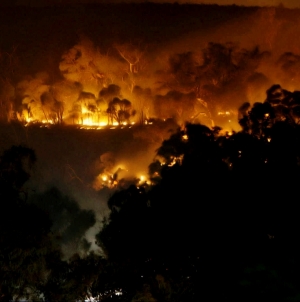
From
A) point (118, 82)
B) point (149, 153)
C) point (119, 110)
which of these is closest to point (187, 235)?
point (149, 153)

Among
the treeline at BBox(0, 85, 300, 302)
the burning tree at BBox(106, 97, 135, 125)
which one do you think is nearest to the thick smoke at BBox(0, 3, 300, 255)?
the burning tree at BBox(106, 97, 135, 125)

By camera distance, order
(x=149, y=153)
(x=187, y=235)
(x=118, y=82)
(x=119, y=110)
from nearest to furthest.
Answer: (x=187, y=235)
(x=149, y=153)
(x=119, y=110)
(x=118, y=82)

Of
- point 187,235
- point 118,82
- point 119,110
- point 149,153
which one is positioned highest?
point 118,82

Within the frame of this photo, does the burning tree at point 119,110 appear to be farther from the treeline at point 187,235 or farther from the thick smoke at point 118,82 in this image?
the treeline at point 187,235

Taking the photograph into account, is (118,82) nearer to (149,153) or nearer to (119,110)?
(119,110)

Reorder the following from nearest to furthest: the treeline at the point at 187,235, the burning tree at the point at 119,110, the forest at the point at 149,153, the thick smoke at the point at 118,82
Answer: the treeline at the point at 187,235
the forest at the point at 149,153
the thick smoke at the point at 118,82
the burning tree at the point at 119,110

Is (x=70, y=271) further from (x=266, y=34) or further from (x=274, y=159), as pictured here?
(x=266, y=34)

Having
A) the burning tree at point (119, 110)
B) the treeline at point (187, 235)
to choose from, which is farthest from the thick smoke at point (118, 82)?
the treeline at point (187, 235)

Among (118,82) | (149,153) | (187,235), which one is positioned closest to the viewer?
(187,235)

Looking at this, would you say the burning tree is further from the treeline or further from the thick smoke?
the treeline
